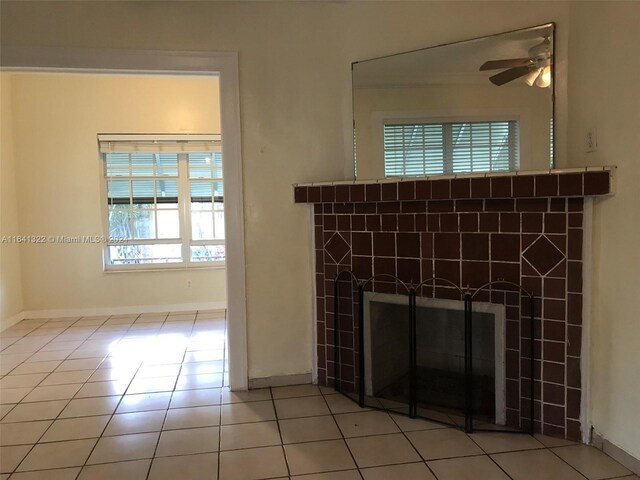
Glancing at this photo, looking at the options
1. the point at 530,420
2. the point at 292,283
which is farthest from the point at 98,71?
the point at 530,420

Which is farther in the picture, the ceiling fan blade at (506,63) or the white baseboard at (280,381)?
the white baseboard at (280,381)

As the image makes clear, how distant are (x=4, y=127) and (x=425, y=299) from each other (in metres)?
4.56

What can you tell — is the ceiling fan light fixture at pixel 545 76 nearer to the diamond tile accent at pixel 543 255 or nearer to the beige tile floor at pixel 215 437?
the diamond tile accent at pixel 543 255

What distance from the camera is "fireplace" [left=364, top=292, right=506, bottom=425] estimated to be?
239 centimetres

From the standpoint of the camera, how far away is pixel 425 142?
8.60 feet

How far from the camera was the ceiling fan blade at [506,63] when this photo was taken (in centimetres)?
241

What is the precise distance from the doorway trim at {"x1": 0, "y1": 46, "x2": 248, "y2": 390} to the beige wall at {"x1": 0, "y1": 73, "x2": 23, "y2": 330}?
2375mm

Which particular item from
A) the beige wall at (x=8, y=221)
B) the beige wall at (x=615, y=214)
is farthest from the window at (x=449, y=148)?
the beige wall at (x=8, y=221)

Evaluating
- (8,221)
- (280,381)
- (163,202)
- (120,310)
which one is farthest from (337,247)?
(8,221)

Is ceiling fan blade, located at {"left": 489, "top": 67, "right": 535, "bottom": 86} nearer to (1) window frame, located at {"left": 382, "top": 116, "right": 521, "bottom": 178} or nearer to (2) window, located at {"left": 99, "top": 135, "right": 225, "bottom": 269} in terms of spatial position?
(1) window frame, located at {"left": 382, "top": 116, "right": 521, "bottom": 178}

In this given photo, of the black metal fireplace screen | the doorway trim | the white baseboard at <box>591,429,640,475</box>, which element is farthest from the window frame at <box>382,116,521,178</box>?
the white baseboard at <box>591,429,640,475</box>

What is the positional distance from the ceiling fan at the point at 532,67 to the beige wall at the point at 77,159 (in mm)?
3473

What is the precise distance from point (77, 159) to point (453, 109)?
4.13 m

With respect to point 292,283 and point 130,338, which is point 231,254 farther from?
point 130,338
